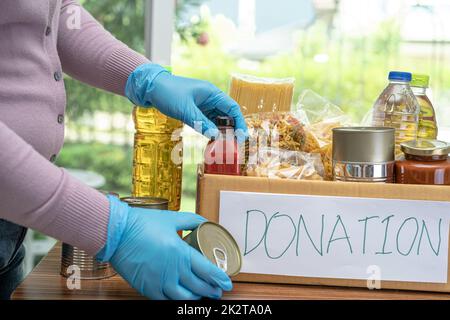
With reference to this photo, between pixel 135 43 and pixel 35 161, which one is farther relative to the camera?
pixel 135 43

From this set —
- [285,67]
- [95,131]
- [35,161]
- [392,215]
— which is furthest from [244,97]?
[95,131]

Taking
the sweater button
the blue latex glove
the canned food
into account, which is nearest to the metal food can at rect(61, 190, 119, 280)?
the canned food

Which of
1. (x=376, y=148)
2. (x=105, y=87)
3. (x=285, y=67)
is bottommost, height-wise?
(x=376, y=148)

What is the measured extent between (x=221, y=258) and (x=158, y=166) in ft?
1.16

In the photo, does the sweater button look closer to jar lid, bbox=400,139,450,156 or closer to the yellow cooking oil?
the yellow cooking oil

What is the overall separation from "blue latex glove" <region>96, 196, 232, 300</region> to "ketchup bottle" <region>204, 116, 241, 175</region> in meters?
0.16

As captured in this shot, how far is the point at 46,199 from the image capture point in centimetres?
93

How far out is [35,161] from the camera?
0.92 metres

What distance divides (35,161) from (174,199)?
1.46ft

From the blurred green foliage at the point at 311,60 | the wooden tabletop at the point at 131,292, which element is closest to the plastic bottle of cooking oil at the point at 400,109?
the wooden tabletop at the point at 131,292

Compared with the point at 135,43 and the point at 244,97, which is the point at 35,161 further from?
the point at 135,43

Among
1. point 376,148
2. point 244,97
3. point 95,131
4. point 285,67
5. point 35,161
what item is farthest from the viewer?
point 95,131

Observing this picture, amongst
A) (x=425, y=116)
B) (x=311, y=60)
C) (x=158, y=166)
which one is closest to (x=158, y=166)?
(x=158, y=166)

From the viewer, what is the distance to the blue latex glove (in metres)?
0.96
